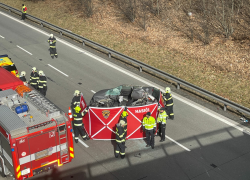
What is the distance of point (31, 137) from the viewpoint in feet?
30.9

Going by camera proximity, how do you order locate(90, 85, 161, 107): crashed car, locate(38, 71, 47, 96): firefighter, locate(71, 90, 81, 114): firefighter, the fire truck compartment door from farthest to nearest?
locate(38, 71, 47, 96): firefighter → locate(90, 85, 161, 107): crashed car → locate(71, 90, 81, 114): firefighter → the fire truck compartment door

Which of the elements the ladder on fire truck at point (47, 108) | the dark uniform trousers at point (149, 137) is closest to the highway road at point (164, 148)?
the dark uniform trousers at point (149, 137)

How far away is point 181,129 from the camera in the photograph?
13.6 meters

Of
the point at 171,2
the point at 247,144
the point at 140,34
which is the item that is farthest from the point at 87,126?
the point at 171,2

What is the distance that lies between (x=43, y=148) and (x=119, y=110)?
3340 millimetres

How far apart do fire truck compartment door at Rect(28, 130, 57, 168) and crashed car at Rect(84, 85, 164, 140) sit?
2441 millimetres

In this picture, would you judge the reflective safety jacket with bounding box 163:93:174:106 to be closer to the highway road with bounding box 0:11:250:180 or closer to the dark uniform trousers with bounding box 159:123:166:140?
the highway road with bounding box 0:11:250:180

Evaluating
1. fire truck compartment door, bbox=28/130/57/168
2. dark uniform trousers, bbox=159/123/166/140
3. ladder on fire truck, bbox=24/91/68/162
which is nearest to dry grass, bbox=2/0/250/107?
dark uniform trousers, bbox=159/123/166/140

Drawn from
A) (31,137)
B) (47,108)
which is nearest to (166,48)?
(47,108)

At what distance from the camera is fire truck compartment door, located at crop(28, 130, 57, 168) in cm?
959

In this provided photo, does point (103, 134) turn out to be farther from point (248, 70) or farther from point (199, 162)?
point (248, 70)

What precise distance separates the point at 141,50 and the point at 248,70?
695cm

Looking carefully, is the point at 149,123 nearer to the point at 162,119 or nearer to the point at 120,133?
the point at 162,119

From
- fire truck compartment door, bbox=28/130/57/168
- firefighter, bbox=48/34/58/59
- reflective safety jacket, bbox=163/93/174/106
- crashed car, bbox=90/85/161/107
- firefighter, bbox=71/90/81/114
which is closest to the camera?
fire truck compartment door, bbox=28/130/57/168
